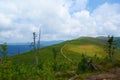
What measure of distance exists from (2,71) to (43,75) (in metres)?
9.04

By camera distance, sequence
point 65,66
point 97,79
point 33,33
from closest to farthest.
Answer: point 97,79 → point 65,66 → point 33,33

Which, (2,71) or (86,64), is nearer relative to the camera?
(2,71)

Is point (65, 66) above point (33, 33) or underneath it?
underneath

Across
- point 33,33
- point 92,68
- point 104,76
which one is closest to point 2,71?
point 104,76

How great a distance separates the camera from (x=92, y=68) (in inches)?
3083

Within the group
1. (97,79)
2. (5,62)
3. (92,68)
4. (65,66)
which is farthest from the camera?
(65,66)

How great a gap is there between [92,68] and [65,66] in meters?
38.3

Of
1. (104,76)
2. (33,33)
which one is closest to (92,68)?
(104,76)

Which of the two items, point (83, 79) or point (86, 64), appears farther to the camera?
point (86, 64)

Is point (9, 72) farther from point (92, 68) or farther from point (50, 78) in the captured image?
point (92, 68)

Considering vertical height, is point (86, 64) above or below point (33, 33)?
below

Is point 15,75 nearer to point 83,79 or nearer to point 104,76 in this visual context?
point 83,79

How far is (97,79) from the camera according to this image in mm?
57719

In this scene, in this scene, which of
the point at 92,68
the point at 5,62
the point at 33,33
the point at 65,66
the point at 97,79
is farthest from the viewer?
the point at 33,33
